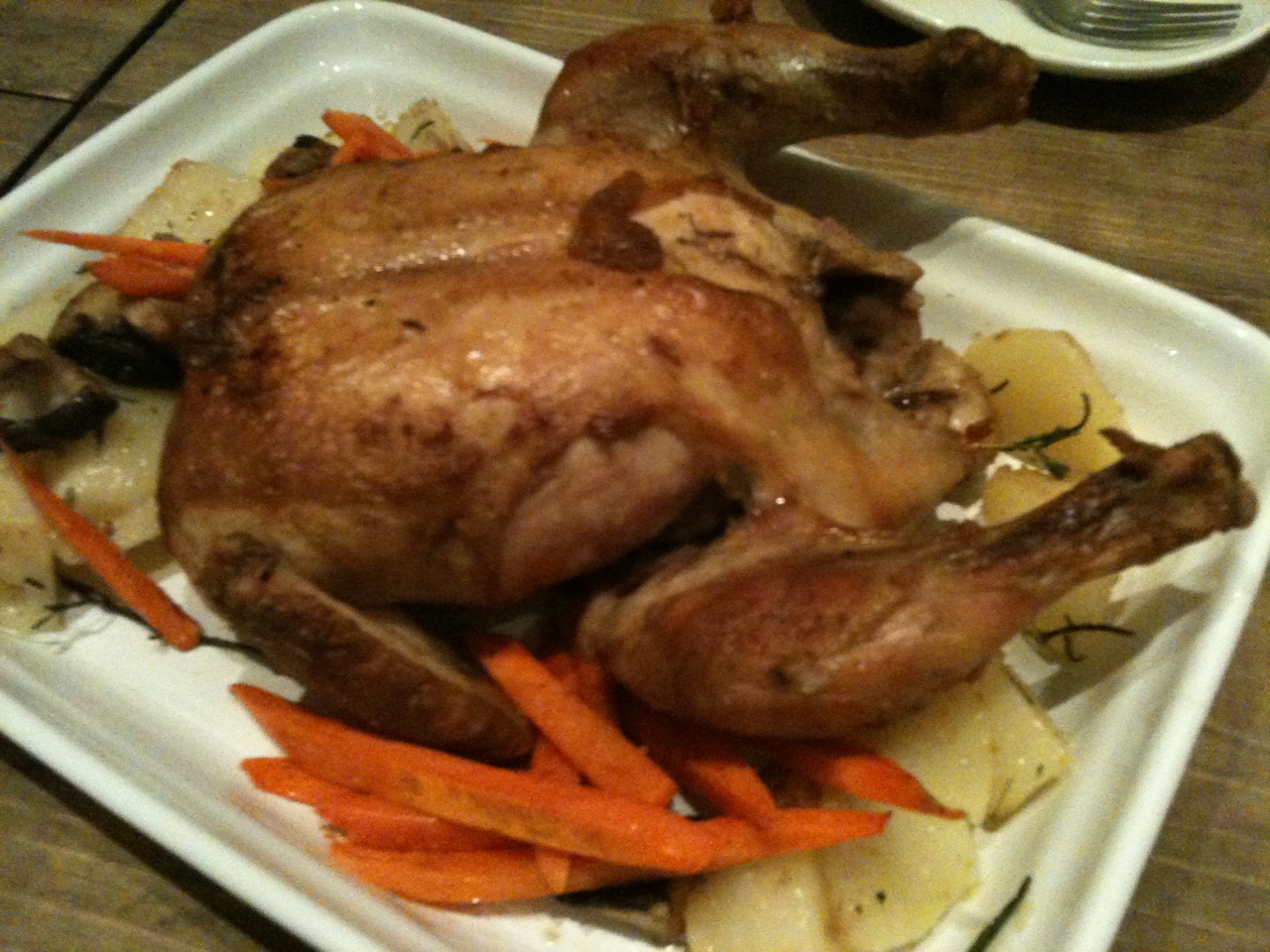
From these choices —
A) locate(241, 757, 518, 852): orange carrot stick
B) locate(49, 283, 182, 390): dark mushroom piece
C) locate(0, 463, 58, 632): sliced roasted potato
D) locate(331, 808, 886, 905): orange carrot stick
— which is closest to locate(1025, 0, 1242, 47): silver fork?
locate(331, 808, 886, 905): orange carrot stick

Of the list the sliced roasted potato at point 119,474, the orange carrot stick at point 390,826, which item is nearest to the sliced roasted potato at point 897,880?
the orange carrot stick at point 390,826

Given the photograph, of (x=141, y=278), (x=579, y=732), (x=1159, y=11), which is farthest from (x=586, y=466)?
(x=1159, y=11)

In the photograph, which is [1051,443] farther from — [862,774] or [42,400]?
[42,400]

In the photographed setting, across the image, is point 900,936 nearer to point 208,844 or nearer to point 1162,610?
point 1162,610

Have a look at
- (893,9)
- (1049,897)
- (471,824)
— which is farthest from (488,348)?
(893,9)

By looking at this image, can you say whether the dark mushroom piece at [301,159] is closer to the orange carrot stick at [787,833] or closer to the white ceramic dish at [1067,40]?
the white ceramic dish at [1067,40]

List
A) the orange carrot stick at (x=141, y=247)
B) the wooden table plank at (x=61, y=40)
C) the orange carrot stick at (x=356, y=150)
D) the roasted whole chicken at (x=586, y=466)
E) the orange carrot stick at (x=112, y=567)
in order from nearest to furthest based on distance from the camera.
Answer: the roasted whole chicken at (x=586, y=466), the orange carrot stick at (x=112, y=567), the orange carrot stick at (x=141, y=247), the orange carrot stick at (x=356, y=150), the wooden table plank at (x=61, y=40)
